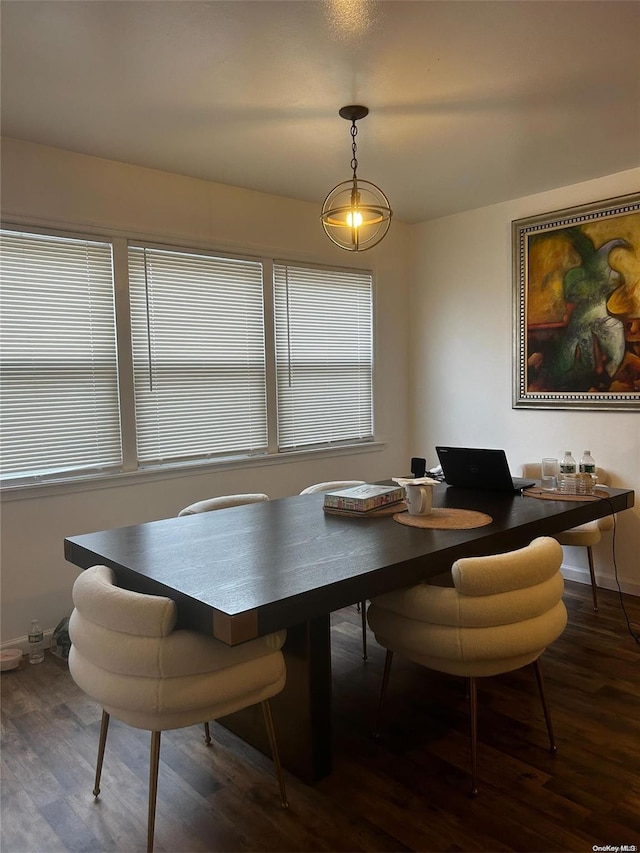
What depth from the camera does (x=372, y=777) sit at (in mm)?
2045

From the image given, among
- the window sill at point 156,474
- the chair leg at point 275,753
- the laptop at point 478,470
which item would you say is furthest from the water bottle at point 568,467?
the chair leg at point 275,753

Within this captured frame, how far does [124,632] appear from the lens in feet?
5.46

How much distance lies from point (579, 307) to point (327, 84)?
2221 millimetres

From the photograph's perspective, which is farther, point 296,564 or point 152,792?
point 296,564

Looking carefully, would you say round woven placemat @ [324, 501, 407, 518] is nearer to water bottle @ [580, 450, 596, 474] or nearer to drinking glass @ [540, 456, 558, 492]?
drinking glass @ [540, 456, 558, 492]

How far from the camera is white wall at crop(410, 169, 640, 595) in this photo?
3.75 metres

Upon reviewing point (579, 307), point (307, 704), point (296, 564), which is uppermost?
point (579, 307)

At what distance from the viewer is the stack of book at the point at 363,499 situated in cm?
256

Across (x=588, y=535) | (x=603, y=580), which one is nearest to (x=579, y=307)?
(x=588, y=535)

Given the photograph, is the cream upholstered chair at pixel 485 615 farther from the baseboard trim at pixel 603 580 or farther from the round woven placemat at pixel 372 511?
the baseboard trim at pixel 603 580

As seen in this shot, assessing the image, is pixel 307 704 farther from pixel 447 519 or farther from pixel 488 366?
pixel 488 366

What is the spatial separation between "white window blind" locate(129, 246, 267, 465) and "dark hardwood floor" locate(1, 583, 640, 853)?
151 centimetres

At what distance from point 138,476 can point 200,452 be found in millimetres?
432

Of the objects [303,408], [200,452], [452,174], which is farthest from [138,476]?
[452,174]
